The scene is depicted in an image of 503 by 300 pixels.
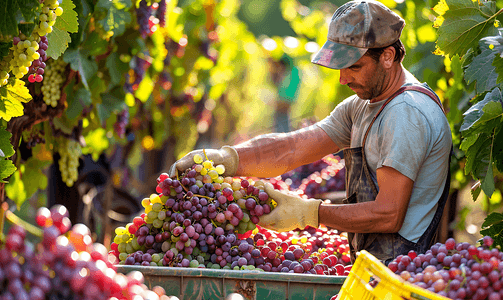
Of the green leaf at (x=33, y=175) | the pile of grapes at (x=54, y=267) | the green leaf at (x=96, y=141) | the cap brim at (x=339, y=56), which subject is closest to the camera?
the pile of grapes at (x=54, y=267)

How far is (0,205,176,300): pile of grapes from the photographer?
27.7 inches

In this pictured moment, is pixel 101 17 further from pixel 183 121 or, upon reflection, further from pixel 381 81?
pixel 183 121

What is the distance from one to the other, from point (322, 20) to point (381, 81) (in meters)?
5.15

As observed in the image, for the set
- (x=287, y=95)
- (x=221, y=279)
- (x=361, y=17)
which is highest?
(x=361, y=17)

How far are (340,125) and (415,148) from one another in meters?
0.60

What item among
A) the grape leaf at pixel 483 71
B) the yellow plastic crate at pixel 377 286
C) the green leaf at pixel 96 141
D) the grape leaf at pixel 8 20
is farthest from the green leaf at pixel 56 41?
the green leaf at pixel 96 141

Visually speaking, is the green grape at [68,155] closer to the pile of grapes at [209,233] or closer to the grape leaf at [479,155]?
the pile of grapes at [209,233]

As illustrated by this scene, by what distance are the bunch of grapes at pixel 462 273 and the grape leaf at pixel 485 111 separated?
0.50 meters

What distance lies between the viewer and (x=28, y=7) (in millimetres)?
1203

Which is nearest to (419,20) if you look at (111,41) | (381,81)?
(381,81)

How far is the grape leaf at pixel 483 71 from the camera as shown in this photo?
1.71 meters

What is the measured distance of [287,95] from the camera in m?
14.0

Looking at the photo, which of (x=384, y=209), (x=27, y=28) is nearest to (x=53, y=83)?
(x=27, y=28)

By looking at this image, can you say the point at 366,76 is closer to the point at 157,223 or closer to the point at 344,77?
the point at 344,77
